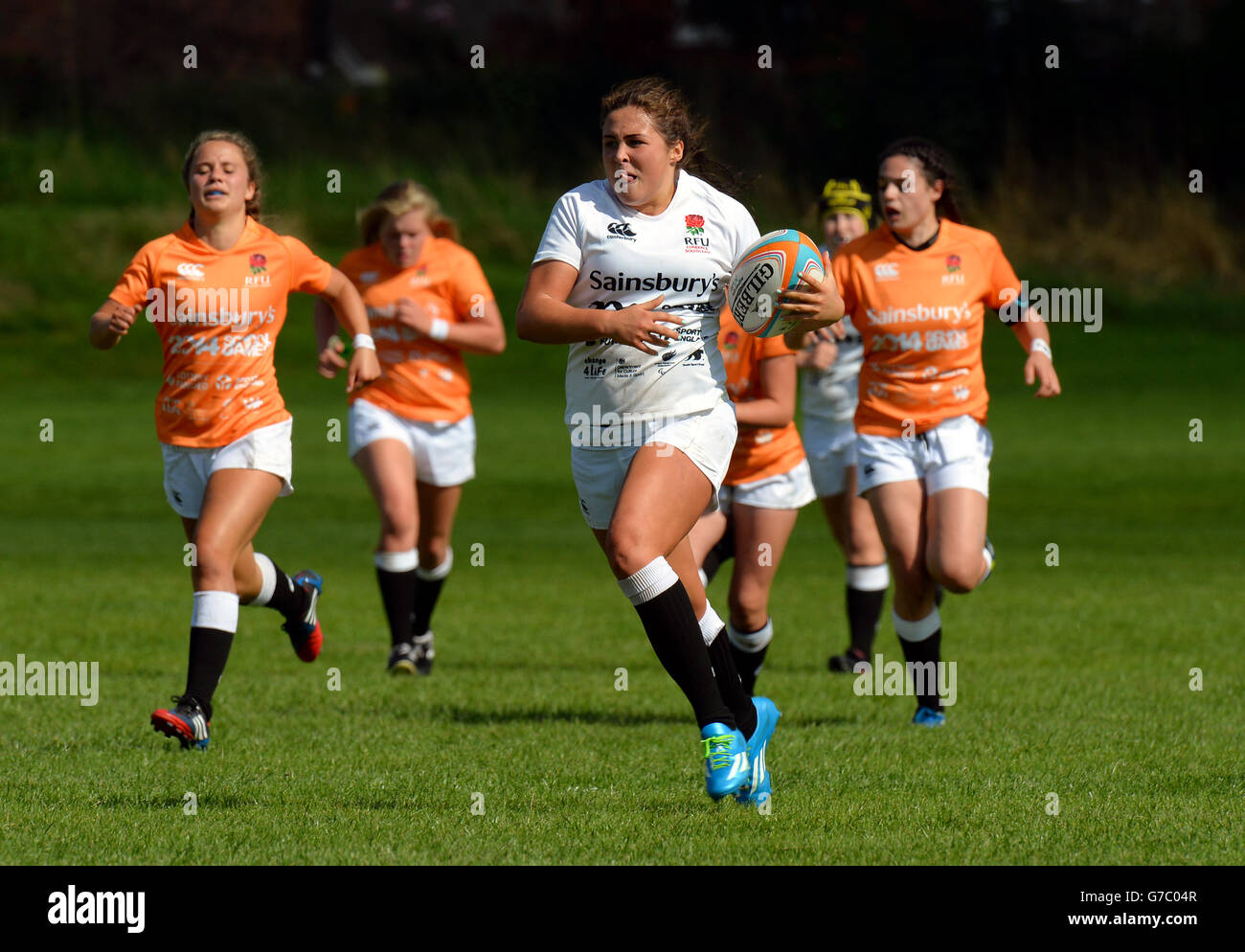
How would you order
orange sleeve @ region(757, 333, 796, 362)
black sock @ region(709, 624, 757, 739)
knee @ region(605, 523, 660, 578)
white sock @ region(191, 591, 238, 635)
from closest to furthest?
knee @ region(605, 523, 660, 578)
black sock @ region(709, 624, 757, 739)
white sock @ region(191, 591, 238, 635)
orange sleeve @ region(757, 333, 796, 362)

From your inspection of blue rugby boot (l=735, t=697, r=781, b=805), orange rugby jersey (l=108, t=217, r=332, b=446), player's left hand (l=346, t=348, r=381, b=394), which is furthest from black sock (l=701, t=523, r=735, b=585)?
blue rugby boot (l=735, t=697, r=781, b=805)

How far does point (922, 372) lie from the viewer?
818 centimetres

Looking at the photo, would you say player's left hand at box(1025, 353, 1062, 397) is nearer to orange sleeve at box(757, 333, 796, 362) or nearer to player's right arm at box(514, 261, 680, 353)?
orange sleeve at box(757, 333, 796, 362)

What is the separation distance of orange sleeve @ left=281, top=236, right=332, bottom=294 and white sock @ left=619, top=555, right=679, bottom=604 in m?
2.62

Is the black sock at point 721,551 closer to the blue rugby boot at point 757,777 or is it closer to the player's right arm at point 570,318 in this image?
the blue rugby boot at point 757,777

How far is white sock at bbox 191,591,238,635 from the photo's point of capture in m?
7.50

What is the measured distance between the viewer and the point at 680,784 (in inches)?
259

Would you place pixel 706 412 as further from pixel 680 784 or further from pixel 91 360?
pixel 91 360

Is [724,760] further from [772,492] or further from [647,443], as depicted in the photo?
[772,492]

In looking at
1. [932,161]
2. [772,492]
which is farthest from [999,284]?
[772,492]

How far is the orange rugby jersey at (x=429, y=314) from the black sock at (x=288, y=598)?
149cm

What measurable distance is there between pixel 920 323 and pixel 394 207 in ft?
10.7

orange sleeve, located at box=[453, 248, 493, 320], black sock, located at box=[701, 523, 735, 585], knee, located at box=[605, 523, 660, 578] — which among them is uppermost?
orange sleeve, located at box=[453, 248, 493, 320]

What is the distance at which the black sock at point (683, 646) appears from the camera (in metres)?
5.99
